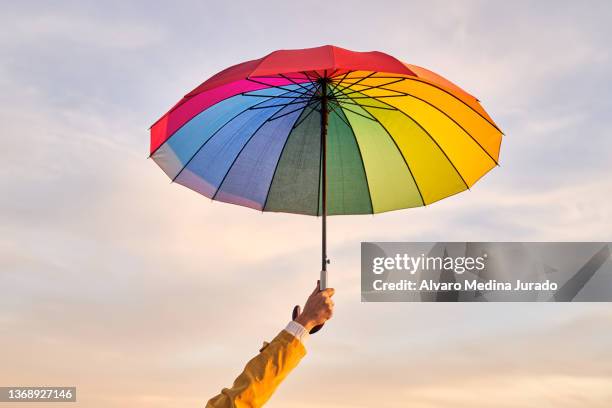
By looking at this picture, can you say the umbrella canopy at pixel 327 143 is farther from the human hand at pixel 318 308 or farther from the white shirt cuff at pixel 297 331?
the white shirt cuff at pixel 297 331

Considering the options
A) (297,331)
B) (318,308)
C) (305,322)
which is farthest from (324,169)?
(297,331)

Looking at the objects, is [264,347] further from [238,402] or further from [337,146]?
[337,146]

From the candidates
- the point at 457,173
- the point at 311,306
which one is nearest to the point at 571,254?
the point at 457,173

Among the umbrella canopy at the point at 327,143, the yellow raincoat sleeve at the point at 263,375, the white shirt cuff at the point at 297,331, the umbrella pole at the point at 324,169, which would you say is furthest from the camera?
the umbrella canopy at the point at 327,143

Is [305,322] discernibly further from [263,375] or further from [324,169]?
[324,169]

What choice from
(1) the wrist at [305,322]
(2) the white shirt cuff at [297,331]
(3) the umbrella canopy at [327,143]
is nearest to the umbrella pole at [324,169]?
(3) the umbrella canopy at [327,143]

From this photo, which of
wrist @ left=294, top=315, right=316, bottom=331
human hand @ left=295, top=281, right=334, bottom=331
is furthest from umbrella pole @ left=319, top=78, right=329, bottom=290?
wrist @ left=294, top=315, right=316, bottom=331
